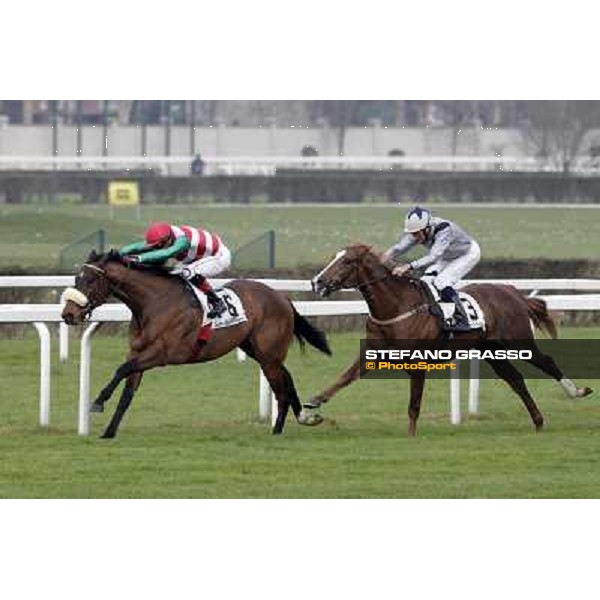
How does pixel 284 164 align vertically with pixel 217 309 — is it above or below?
below

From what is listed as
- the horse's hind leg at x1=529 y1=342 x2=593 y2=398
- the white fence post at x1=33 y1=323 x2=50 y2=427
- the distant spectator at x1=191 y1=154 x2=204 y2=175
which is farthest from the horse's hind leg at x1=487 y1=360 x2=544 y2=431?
the distant spectator at x1=191 y1=154 x2=204 y2=175

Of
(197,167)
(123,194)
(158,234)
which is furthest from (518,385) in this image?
(197,167)

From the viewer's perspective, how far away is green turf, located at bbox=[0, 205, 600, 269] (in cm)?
3089

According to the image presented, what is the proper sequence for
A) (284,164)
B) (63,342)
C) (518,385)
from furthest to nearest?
(284,164) → (63,342) → (518,385)

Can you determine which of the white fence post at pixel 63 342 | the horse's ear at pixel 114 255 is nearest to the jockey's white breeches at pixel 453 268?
the horse's ear at pixel 114 255

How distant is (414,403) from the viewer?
40.9 feet

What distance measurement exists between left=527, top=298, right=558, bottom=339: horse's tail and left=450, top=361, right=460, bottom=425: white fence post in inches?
25.2

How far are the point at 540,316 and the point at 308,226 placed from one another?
77.1 feet

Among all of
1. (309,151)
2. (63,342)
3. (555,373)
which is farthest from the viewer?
(309,151)

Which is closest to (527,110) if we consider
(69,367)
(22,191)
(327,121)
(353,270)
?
(327,121)

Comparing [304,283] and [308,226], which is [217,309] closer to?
[304,283]

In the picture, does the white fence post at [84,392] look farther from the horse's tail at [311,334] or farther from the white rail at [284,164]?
the white rail at [284,164]

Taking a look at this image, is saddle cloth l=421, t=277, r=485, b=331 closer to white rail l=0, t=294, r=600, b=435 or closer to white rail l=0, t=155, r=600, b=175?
white rail l=0, t=294, r=600, b=435

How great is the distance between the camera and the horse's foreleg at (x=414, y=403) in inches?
489
